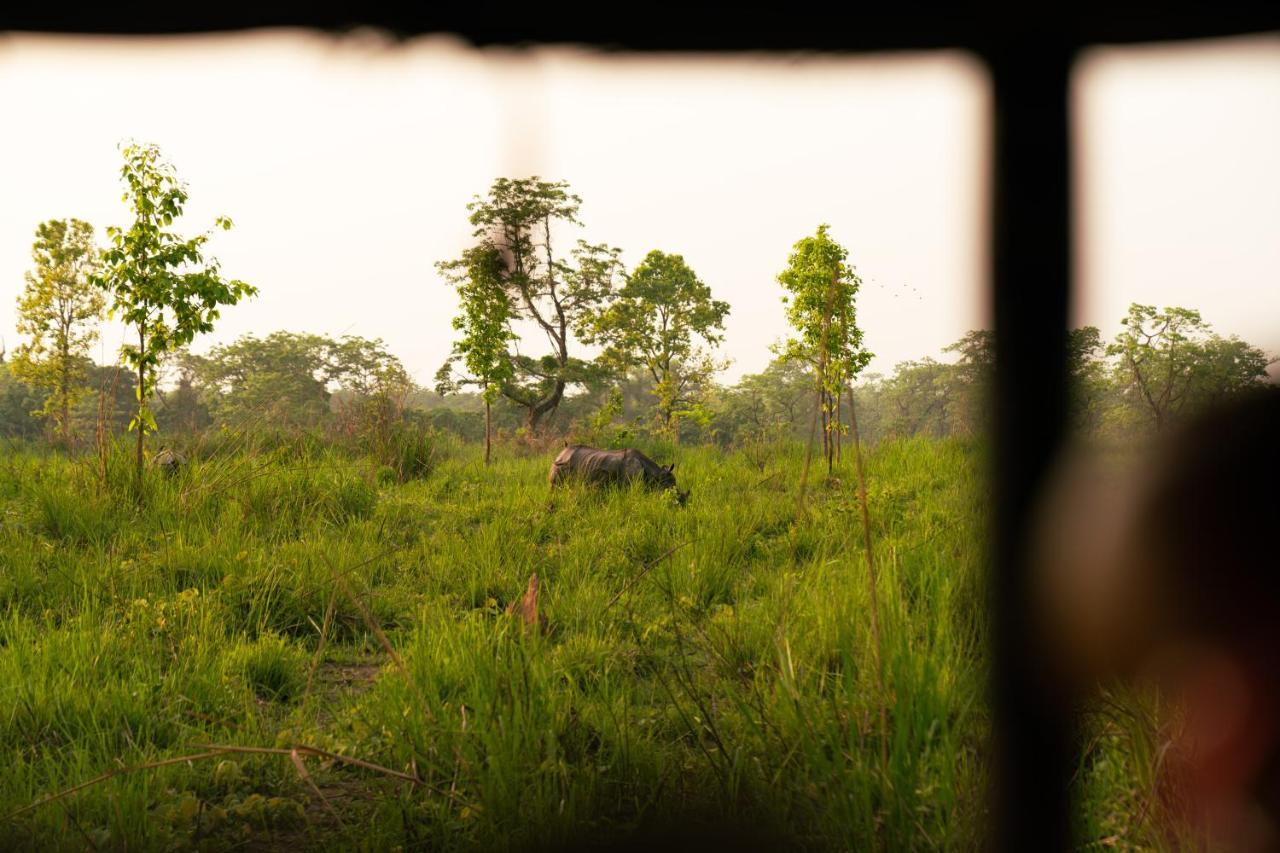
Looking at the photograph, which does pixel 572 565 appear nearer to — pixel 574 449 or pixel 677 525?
pixel 677 525

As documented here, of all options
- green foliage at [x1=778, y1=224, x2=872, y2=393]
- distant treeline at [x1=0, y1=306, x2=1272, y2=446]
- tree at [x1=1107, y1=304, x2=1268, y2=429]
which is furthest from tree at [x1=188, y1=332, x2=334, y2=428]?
tree at [x1=1107, y1=304, x2=1268, y2=429]

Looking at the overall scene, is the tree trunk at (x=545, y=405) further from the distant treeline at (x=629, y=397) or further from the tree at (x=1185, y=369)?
the tree at (x=1185, y=369)

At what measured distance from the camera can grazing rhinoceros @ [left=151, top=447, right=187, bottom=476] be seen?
591cm

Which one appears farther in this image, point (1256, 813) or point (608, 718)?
point (608, 718)

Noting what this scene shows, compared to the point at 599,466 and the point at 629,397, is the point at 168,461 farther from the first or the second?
the point at 629,397

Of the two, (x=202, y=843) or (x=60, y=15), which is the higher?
(x=60, y=15)

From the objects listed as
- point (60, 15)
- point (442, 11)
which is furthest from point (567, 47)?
point (60, 15)

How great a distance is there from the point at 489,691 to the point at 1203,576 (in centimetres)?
140

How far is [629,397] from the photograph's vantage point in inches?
2004

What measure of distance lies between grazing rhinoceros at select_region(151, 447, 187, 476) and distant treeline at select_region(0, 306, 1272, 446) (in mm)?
413

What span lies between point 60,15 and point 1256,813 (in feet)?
5.67

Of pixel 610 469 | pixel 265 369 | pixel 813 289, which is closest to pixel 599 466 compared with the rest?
pixel 610 469

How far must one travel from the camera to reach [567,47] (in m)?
0.92

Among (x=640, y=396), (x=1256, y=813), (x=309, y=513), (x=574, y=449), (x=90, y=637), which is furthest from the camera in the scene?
(x=640, y=396)
